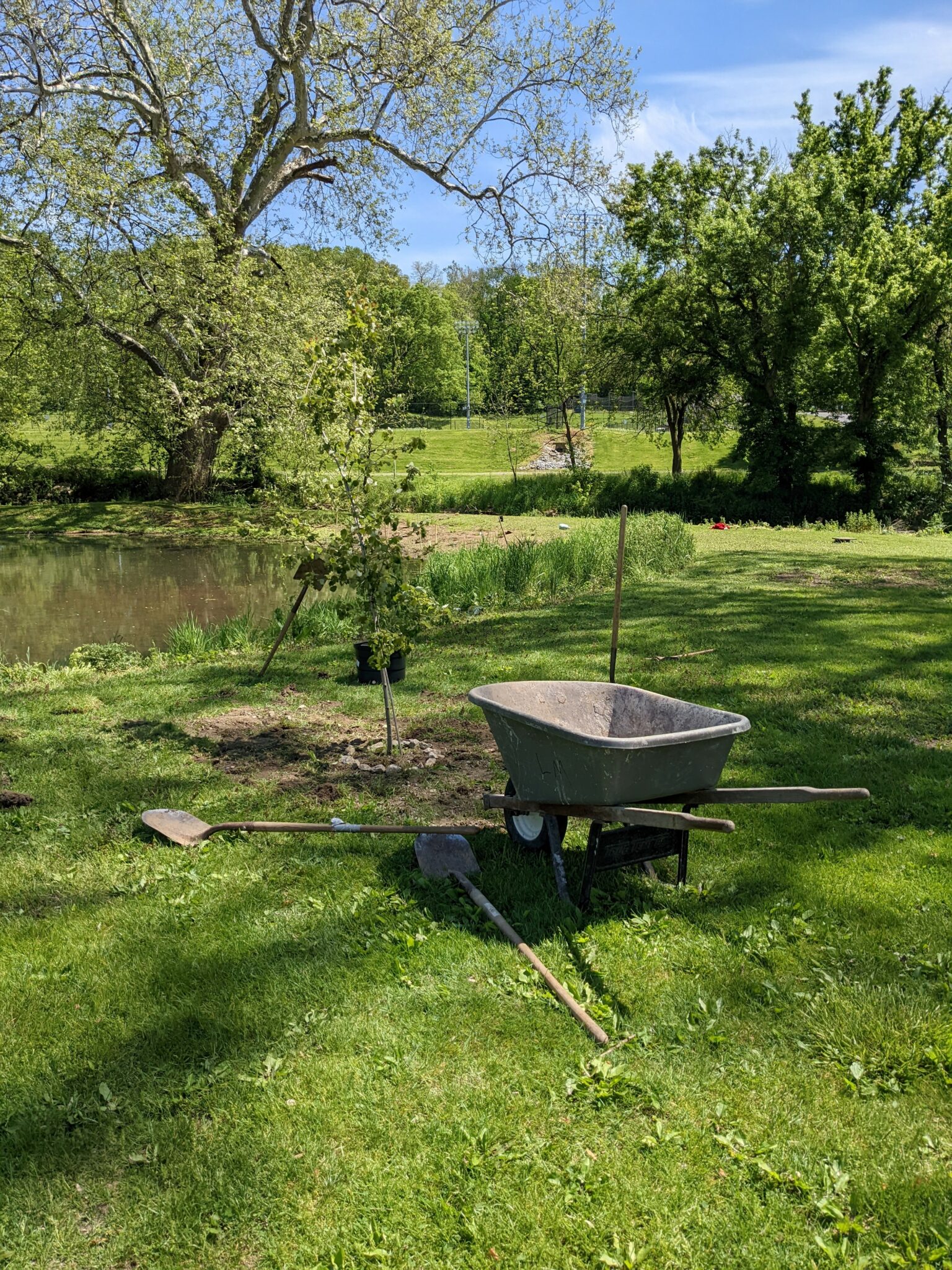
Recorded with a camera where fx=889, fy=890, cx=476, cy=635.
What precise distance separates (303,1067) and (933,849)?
306 cm

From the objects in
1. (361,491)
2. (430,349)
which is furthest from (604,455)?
(361,491)

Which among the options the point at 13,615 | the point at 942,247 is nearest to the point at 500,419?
the point at 942,247

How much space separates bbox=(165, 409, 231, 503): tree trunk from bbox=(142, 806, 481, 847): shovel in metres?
21.5

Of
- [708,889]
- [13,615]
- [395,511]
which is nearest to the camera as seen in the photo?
[708,889]

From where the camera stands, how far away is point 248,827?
13.9 ft

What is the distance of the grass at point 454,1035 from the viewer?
2.28 meters

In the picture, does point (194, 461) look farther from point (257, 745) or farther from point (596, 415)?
point (596, 415)

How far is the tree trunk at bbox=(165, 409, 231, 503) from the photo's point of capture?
81.3 ft

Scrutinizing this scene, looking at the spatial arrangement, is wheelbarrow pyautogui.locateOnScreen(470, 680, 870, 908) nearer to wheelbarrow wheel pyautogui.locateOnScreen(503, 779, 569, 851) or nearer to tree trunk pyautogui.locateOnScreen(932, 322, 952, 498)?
wheelbarrow wheel pyautogui.locateOnScreen(503, 779, 569, 851)

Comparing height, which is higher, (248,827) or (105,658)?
(248,827)

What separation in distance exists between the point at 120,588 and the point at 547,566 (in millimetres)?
7723

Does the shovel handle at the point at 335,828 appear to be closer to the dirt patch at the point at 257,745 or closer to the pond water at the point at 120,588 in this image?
the dirt patch at the point at 257,745

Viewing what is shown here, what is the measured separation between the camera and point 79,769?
17.9 ft

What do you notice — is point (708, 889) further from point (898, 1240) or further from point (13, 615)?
point (13, 615)
